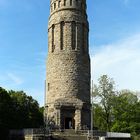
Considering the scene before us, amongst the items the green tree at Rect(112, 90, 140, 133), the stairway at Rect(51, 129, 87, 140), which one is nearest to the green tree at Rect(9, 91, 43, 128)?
the stairway at Rect(51, 129, 87, 140)

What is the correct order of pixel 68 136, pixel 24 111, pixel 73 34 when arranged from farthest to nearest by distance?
pixel 24 111, pixel 73 34, pixel 68 136

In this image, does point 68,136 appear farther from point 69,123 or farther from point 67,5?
point 67,5

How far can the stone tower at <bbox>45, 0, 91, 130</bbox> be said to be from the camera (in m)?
40.1

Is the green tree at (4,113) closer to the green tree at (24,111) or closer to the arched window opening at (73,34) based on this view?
the green tree at (24,111)

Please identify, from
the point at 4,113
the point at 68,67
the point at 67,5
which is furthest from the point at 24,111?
the point at 67,5

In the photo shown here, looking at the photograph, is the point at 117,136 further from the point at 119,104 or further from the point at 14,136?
the point at 119,104

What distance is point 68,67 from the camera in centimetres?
4128

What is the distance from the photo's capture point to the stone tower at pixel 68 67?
132 ft

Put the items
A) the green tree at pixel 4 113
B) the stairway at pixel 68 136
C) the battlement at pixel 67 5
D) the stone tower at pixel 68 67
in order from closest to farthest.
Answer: the stairway at pixel 68 136 < the stone tower at pixel 68 67 < the green tree at pixel 4 113 < the battlement at pixel 67 5

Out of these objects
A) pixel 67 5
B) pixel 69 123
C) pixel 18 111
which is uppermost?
pixel 67 5

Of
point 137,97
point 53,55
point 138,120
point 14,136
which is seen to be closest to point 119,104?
point 138,120

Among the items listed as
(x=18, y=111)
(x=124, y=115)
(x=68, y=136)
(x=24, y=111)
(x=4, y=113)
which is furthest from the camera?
(x=24, y=111)

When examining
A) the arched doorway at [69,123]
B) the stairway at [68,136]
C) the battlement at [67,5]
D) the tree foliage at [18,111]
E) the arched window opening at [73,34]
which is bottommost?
the stairway at [68,136]

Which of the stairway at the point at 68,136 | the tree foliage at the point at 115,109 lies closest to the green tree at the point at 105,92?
the tree foliage at the point at 115,109
